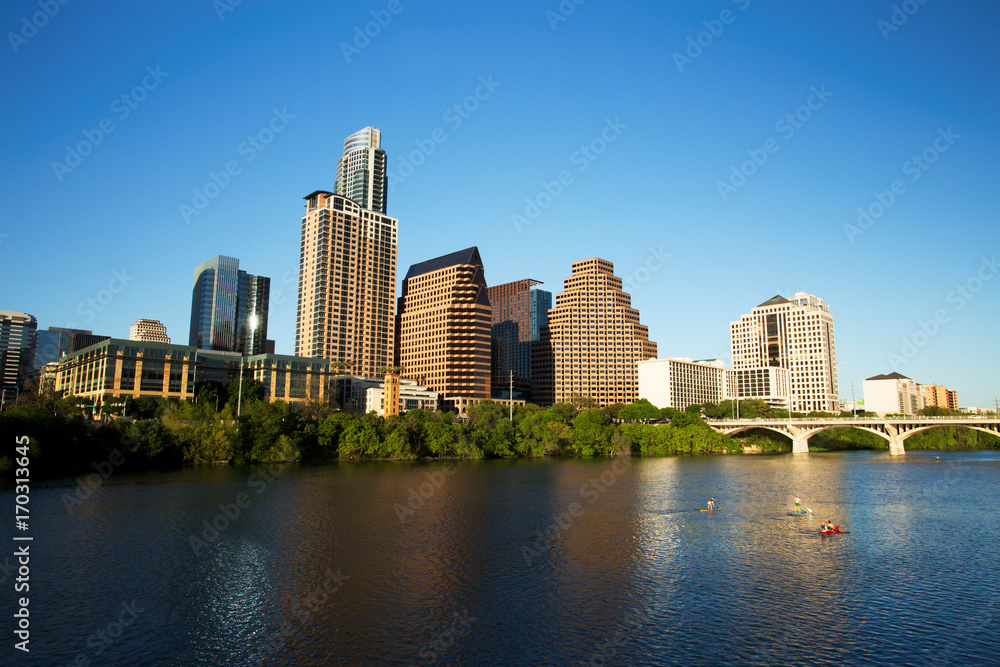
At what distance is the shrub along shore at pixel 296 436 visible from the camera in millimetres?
102938

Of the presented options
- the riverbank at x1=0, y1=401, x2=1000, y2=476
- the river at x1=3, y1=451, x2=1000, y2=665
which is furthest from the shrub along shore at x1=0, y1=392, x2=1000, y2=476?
the river at x1=3, y1=451, x2=1000, y2=665

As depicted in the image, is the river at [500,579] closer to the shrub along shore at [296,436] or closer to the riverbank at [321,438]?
the riverbank at [321,438]

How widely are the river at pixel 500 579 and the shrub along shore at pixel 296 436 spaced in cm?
2596

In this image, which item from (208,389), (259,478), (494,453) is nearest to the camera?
(259,478)

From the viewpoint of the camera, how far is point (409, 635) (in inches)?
1320

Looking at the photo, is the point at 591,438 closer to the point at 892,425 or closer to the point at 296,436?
the point at 296,436

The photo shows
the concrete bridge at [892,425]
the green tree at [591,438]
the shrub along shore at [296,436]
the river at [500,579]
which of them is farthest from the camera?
the green tree at [591,438]

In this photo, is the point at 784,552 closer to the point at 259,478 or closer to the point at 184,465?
the point at 259,478

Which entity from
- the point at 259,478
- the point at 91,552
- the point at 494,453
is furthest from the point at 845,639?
the point at 494,453

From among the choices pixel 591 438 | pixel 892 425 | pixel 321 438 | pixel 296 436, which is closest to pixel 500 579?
pixel 296 436

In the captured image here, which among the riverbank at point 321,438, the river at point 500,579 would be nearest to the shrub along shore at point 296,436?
the riverbank at point 321,438

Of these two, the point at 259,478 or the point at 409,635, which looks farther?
the point at 259,478

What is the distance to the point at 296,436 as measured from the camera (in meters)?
133

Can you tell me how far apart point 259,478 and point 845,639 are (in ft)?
283
